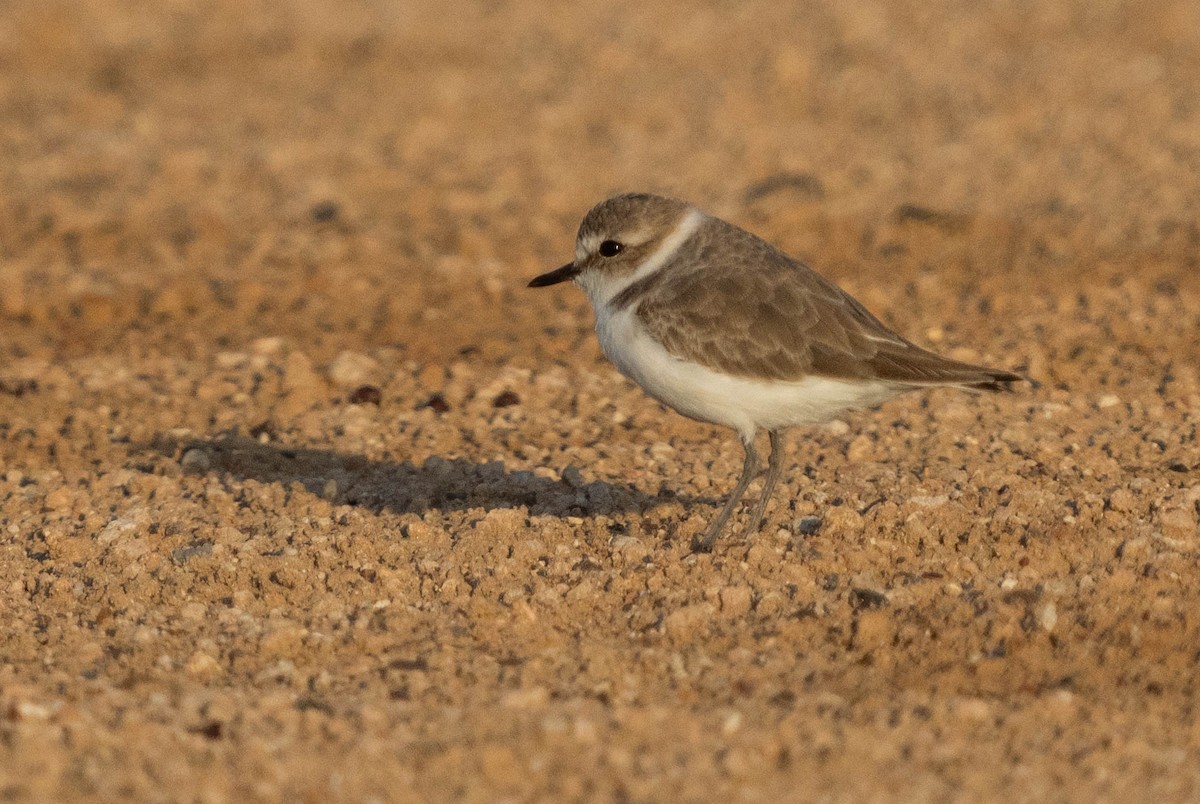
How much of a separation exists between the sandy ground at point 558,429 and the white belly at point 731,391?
1.86 feet

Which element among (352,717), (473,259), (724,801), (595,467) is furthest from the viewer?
(473,259)

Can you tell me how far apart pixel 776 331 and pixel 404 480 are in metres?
2.22

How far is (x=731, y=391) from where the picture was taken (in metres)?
6.09

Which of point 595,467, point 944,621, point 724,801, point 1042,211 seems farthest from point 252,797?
point 1042,211

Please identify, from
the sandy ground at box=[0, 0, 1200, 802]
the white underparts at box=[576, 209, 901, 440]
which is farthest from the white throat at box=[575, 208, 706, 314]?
the sandy ground at box=[0, 0, 1200, 802]

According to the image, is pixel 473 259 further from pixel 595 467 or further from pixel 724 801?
pixel 724 801

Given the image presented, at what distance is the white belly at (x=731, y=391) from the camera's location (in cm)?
609

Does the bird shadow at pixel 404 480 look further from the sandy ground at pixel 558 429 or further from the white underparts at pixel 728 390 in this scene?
the white underparts at pixel 728 390

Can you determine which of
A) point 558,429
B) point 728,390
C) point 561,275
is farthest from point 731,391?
point 558,429

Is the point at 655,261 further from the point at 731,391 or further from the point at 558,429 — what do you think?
the point at 558,429

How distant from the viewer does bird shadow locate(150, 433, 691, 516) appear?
704 cm

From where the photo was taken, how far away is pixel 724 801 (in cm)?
455

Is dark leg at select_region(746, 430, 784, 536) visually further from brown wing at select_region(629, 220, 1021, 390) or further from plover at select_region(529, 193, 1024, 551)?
brown wing at select_region(629, 220, 1021, 390)

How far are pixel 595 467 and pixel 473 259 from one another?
145 inches
